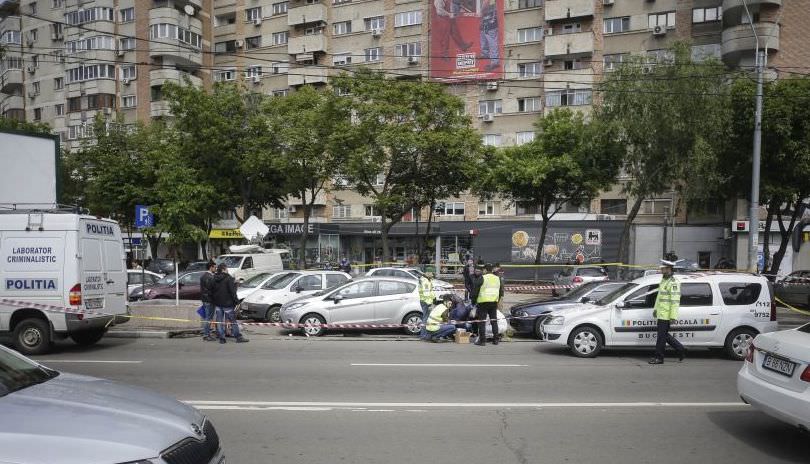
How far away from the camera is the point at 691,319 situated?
1115 cm

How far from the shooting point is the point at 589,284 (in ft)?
50.4

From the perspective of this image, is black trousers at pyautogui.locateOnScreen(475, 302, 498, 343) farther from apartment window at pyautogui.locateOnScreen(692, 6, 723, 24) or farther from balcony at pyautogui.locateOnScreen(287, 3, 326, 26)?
balcony at pyautogui.locateOnScreen(287, 3, 326, 26)

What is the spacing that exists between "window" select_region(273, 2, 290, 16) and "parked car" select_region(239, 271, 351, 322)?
119 feet

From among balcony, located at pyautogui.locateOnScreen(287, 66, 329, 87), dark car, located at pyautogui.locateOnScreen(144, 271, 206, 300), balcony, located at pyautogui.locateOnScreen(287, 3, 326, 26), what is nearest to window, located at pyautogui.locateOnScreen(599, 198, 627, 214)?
balcony, located at pyautogui.locateOnScreen(287, 66, 329, 87)

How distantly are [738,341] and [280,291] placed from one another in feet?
36.7

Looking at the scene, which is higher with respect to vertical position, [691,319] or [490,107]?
[490,107]

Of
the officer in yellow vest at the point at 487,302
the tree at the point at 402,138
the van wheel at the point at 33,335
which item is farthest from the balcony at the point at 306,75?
the van wheel at the point at 33,335

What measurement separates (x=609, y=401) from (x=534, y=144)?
78.9 ft

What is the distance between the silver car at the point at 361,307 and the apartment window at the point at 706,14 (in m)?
32.6

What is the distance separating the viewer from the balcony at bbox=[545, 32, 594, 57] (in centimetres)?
3897

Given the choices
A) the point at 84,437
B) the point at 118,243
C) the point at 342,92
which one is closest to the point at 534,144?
the point at 342,92

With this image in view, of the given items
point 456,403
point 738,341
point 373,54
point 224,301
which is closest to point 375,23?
point 373,54

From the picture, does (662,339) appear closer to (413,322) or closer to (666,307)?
(666,307)

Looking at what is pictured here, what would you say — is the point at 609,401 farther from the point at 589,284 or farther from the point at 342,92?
the point at 342,92
